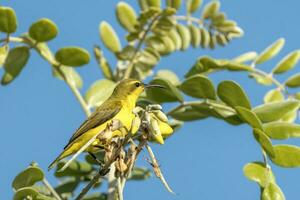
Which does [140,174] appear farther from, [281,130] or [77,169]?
[281,130]

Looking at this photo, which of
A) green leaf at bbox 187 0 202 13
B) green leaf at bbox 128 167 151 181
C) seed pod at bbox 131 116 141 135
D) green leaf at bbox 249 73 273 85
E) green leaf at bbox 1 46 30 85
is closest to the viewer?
seed pod at bbox 131 116 141 135

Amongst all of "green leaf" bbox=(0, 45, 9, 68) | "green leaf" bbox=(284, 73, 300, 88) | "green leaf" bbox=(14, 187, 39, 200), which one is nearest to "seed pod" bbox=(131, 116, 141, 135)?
"green leaf" bbox=(14, 187, 39, 200)

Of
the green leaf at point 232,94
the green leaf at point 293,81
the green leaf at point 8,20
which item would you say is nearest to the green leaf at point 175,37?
the green leaf at point 293,81

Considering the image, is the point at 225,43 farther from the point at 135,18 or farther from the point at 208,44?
the point at 135,18

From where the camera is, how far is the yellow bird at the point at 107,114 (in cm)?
314

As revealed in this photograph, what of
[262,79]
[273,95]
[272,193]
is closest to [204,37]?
[262,79]

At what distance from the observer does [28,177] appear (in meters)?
2.45

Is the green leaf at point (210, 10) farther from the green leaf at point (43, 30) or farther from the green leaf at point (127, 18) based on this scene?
the green leaf at point (43, 30)

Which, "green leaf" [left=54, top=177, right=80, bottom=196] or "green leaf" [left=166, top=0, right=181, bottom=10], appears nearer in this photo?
"green leaf" [left=54, top=177, right=80, bottom=196]

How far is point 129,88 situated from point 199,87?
2.29ft

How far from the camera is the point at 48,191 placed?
8.95ft

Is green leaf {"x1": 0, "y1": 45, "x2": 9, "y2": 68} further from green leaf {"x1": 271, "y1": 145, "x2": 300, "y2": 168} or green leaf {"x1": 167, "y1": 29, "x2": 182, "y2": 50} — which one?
green leaf {"x1": 271, "y1": 145, "x2": 300, "y2": 168}

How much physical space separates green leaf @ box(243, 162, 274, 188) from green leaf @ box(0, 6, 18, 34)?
1415 millimetres

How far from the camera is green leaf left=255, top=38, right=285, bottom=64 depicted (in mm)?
3762
